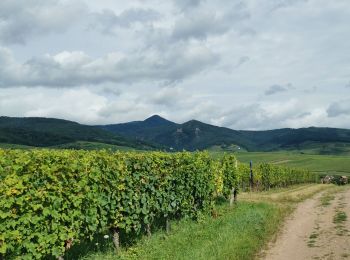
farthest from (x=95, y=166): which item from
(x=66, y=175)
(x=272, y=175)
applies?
(x=272, y=175)

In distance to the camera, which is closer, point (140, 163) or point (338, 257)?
point (338, 257)

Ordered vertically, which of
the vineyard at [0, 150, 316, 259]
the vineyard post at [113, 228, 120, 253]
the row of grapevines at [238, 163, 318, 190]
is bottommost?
the row of grapevines at [238, 163, 318, 190]

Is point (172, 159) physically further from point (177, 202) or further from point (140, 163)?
point (140, 163)

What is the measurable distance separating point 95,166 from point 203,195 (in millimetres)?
11921

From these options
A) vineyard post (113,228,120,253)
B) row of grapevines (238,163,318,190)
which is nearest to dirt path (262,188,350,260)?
vineyard post (113,228,120,253)

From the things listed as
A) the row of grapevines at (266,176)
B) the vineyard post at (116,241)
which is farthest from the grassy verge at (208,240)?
the row of grapevines at (266,176)

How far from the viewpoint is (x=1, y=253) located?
470 inches

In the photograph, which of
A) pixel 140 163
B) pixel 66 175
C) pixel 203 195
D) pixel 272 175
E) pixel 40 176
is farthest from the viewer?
pixel 272 175

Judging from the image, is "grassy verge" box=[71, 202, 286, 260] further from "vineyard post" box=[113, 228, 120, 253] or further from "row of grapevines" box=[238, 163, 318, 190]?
"row of grapevines" box=[238, 163, 318, 190]

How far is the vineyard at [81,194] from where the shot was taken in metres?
11.8

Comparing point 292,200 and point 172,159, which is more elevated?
point 172,159

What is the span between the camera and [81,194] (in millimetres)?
14344

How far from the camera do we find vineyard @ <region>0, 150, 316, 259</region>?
11828 mm

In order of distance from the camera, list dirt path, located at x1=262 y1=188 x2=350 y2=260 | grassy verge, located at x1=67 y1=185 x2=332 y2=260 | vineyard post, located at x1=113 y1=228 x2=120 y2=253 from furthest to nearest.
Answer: dirt path, located at x1=262 y1=188 x2=350 y2=260 → vineyard post, located at x1=113 y1=228 x2=120 y2=253 → grassy verge, located at x1=67 y1=185 x2=332 y2=260
